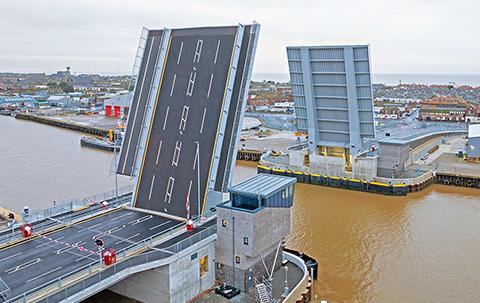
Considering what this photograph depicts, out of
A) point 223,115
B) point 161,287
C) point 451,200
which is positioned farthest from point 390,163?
point 161,287

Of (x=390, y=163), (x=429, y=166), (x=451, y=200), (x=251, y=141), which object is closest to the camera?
(x=451, y=200)

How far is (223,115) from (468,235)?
17269 mm

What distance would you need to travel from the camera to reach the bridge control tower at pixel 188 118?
22344 mm

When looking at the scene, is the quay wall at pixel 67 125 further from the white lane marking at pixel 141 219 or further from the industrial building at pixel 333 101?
A: the white lane marking at pixel 141 219

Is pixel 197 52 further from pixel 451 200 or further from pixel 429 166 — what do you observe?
pixel 429 166

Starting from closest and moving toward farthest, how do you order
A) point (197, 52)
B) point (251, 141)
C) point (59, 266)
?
point (59, 266)
point (197, 52)
point (251, 141)

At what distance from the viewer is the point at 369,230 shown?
29047mm

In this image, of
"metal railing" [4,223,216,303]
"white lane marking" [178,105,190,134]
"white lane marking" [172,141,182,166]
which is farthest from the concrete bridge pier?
"white lane marking" [178,105,190,134]

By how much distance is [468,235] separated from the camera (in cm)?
2800

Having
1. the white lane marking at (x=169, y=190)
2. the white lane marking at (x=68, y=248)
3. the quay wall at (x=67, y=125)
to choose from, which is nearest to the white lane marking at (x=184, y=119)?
the white lane marking at (x=169, y=190)

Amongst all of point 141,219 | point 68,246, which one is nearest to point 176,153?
point 141,219

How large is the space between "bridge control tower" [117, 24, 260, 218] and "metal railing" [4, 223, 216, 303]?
3326mm

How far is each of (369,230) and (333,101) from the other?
44.4 feet

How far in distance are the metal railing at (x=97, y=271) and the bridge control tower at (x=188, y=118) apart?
333cm
